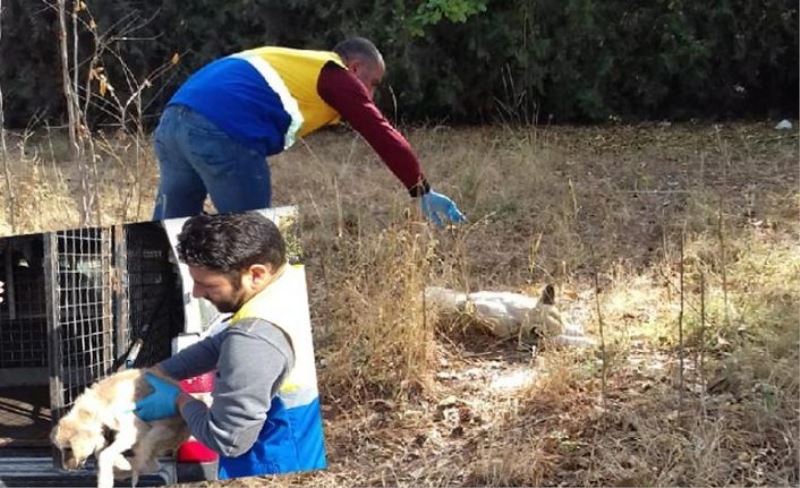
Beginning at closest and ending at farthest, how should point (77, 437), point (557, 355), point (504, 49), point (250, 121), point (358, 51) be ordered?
1. point (77, 437)
2. point (250, 121)
3. point (358, 51)
4. point (557, 355)
5. point (504, 49)

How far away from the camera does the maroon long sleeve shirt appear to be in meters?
2.21

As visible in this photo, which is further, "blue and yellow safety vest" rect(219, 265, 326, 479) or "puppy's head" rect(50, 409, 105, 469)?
"blue and yellow safety vest" rect(219, 265, 326, 479)

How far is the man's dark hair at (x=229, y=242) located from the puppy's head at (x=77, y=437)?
0.31 meters

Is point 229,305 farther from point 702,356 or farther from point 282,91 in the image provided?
point 702,356

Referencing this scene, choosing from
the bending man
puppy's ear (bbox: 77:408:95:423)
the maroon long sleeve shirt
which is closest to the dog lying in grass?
the maroon long sleeve shirt

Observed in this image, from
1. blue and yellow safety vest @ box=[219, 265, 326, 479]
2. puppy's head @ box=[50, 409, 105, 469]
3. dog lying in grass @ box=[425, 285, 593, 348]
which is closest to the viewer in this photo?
puppy's head @ box=[50, 409, 105, 469]

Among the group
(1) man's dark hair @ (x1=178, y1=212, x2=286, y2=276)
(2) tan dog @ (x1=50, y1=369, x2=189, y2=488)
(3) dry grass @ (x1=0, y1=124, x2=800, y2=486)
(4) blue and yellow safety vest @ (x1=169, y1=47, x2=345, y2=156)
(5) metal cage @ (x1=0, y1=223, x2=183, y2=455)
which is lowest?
(3) dry grass @ (x1=0, y1=124, x2=800, y2=486)

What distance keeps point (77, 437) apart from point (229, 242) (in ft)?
1.31

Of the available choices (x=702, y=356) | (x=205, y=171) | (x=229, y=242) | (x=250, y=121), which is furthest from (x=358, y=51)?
(x=702, y=356)

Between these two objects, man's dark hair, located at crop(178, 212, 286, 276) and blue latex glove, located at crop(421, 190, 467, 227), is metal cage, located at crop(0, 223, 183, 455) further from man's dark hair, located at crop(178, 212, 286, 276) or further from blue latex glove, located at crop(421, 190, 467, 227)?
blue latex glove, located at crop(421, 190, 467, 227)

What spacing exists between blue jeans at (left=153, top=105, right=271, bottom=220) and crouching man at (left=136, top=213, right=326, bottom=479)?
16.8 inches

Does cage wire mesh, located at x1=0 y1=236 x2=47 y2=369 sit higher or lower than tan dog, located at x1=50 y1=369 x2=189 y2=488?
higher

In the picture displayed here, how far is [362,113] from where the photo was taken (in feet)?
7.34

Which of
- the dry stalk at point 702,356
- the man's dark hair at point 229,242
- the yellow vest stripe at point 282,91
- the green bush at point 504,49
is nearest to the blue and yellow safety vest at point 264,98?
the yellow vest stripe at point 282,91
